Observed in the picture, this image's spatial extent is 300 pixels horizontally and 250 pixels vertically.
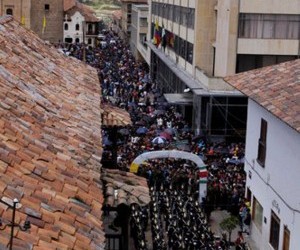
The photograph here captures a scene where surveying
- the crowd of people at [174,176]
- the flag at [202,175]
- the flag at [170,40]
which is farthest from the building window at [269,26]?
the flag at [170,40]

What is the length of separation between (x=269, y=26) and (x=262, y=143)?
17873mm

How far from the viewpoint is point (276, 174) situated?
2038 cm

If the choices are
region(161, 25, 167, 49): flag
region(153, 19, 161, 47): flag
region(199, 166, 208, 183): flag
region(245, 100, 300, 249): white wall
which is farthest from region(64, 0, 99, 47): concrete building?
region(245, 100, 300, 249): white wall

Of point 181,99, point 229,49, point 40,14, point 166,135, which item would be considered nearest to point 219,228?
point 166,135

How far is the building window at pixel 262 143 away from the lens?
71.5 ft

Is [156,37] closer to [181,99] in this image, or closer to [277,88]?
[181,99]

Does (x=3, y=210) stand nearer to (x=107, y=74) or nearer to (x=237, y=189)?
(x=237, y=189)

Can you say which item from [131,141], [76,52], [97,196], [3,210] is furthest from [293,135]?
[76,52]

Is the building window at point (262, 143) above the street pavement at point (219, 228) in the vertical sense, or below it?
above

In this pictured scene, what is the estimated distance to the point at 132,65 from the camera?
76.8 metres

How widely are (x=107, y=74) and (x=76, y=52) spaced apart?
23.5 metres

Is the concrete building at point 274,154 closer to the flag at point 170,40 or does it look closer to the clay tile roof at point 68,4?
the flag at point 170,40

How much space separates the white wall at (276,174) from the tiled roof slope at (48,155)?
5.21 m

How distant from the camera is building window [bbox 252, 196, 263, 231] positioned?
22797 mm
